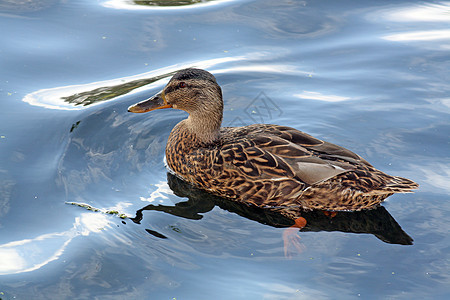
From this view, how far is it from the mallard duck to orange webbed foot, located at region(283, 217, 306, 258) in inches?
12.9

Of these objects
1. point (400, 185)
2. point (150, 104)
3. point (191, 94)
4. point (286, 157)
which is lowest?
point (400, 185)

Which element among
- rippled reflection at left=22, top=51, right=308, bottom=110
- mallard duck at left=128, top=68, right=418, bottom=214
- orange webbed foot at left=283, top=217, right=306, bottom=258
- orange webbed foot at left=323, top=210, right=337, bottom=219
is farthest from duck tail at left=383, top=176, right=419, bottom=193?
rippled reflection at left=22, top=51, right=308, bottom=110

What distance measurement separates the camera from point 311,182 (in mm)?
5992

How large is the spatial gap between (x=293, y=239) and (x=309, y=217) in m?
0.57

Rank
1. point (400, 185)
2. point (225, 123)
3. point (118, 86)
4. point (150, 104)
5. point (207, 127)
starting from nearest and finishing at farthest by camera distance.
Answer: point (400, 185), point (207, 127), point (150, 104), point (225, 123), point (118, 86)

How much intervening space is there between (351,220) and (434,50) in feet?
15.5

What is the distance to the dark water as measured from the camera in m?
5.02

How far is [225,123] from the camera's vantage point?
7883 mm

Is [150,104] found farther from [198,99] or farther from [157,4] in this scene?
[157,4]

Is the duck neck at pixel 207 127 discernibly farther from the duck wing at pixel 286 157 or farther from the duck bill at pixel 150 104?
the duck bill at pixel 150 104

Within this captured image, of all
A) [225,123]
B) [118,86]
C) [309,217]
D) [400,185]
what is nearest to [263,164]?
[309,217]

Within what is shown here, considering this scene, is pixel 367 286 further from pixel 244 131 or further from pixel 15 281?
pixel 15 281

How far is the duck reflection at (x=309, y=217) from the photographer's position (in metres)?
5.71

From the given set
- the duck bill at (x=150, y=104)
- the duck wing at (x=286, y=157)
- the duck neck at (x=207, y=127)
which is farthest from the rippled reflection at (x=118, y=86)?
the duck wing at (x=286, y=157)
